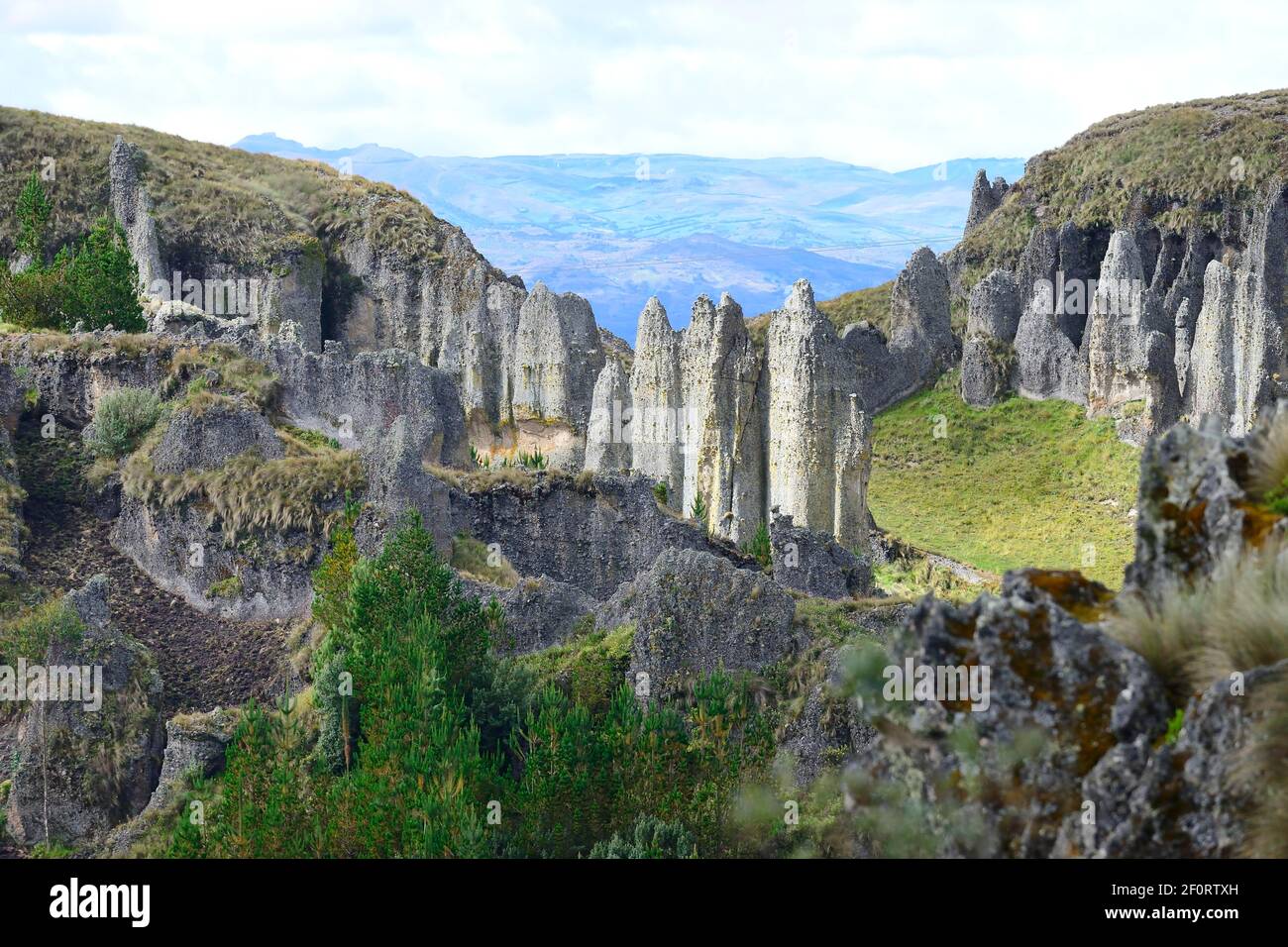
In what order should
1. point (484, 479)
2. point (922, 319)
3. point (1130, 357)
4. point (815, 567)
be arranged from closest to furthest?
1. point (815, 567)
2. point (484, 479)
3. point (1130, 357)
4. point (922, 319)

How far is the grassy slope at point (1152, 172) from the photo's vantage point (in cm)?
6406

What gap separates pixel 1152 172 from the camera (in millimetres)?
67250

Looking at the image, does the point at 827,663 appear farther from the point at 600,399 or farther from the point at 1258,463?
the point at 600,399

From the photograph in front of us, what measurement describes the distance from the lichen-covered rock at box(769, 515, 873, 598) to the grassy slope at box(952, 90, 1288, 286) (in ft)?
137

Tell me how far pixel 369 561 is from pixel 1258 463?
1330cm

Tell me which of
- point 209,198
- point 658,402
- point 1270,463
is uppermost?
point 209,198

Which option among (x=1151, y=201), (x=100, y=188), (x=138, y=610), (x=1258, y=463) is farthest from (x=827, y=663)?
(x=1151, y=201)

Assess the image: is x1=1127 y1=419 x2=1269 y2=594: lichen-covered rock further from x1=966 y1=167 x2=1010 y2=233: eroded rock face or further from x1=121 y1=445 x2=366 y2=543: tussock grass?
x1=966 y1=167 x2=1010 y2=233: eroded rock face

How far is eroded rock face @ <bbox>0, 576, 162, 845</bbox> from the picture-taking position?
2025cm

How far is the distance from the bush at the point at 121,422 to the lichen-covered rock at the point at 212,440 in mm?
1897

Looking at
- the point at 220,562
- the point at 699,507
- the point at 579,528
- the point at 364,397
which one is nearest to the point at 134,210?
the point at 364,397

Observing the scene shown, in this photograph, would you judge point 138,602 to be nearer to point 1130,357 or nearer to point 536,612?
point 536,612

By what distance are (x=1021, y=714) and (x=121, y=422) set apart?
79.4ft

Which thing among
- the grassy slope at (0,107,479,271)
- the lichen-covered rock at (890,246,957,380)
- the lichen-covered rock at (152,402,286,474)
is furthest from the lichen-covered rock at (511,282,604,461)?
the lichen-covered rock at (890,246,957,380)
